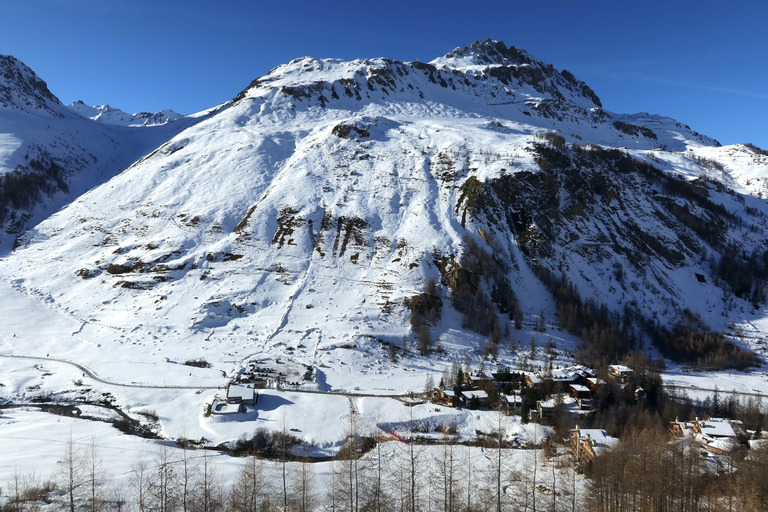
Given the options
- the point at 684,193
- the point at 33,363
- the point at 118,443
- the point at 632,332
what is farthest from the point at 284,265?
the point at 684,193

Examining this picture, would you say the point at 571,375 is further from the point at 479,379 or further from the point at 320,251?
the point at 320,251

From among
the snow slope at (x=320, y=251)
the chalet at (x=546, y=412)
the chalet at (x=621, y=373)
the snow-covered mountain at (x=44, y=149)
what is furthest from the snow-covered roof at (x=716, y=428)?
the snow-covered mountain at (x=44, y=149)

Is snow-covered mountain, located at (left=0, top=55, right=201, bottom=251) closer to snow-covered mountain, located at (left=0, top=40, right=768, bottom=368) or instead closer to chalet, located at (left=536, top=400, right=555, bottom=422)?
snow-covered mountain, located at (left=0, top=40, right=768, bottom=368)

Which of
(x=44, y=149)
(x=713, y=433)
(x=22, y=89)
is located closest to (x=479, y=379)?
(x=713, y=433)

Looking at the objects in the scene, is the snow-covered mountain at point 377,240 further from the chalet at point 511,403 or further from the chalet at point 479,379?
the chalet at point 511,403

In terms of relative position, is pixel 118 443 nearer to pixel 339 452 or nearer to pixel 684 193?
pixel 339 452
